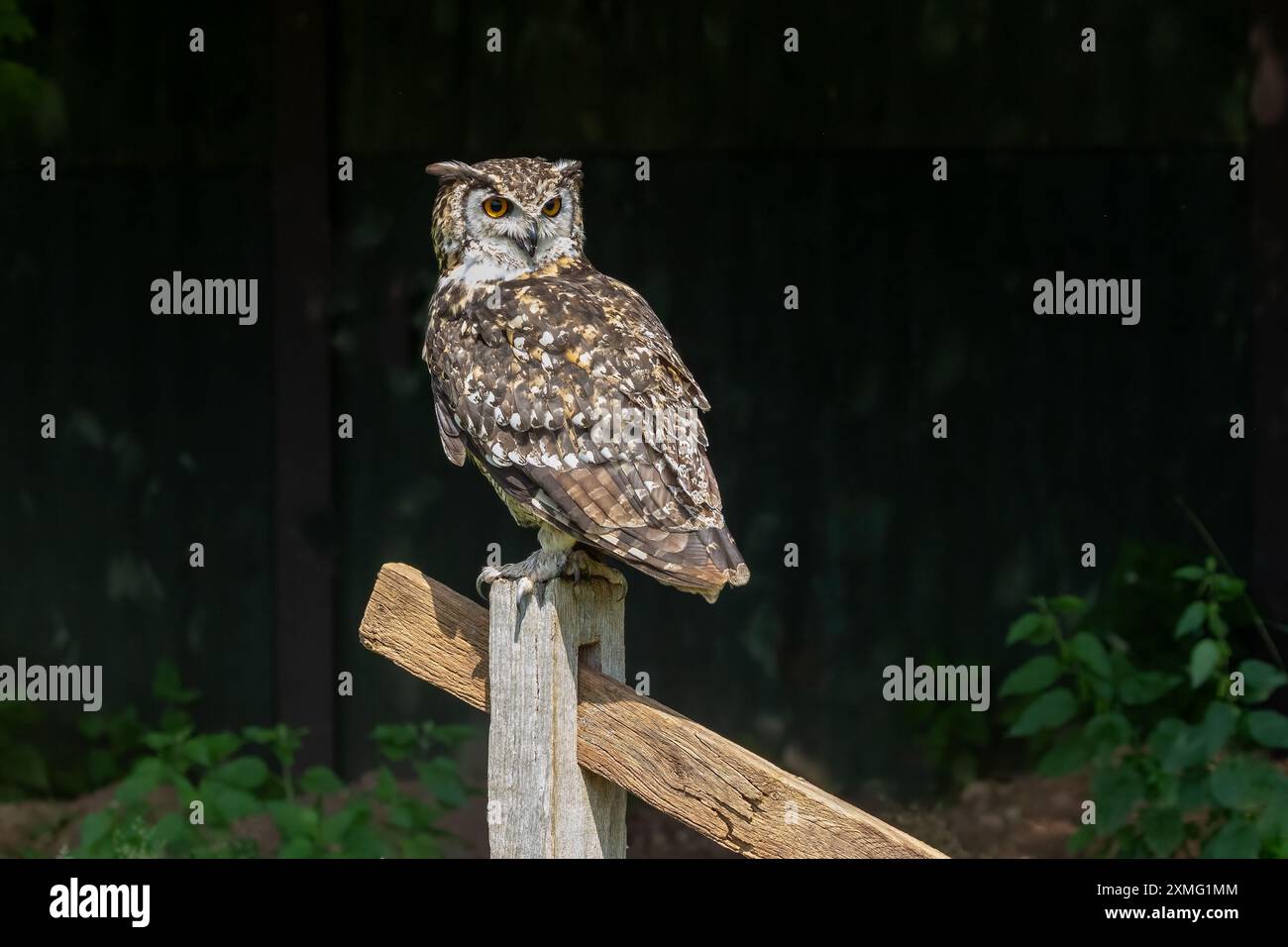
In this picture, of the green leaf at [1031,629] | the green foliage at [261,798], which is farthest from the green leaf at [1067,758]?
the green foliage at [261,798]

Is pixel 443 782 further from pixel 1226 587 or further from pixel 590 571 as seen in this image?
pixel 1226 587

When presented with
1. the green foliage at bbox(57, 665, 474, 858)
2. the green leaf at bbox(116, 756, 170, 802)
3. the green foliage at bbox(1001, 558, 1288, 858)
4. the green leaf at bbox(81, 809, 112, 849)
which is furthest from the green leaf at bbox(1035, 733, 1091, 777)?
the green leaf at bbox(81, 809, 112, 849)

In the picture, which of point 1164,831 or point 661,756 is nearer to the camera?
point 661,756

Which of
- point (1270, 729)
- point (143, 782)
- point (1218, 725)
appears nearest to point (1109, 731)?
point (1218, 725)

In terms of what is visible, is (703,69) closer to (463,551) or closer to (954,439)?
(954,439)

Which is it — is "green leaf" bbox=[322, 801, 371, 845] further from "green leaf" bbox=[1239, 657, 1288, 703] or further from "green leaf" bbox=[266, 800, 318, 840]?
"green leaf" bbox=[1239, 657, 1288, 703]

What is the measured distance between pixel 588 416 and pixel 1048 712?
6.11ft

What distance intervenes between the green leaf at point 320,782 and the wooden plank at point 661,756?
52.8 inches

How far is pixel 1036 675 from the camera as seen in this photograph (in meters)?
3.70

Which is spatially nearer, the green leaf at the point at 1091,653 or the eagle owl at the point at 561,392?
the eagle owl at the point at 561,392

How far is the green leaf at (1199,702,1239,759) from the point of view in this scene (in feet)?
11.5

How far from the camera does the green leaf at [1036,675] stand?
3.69 m

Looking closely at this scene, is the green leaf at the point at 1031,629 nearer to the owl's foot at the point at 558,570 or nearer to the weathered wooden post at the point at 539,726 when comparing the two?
the owl's foot at the point at 558,570

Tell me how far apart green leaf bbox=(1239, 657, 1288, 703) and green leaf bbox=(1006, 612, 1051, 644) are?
0.47 metres
